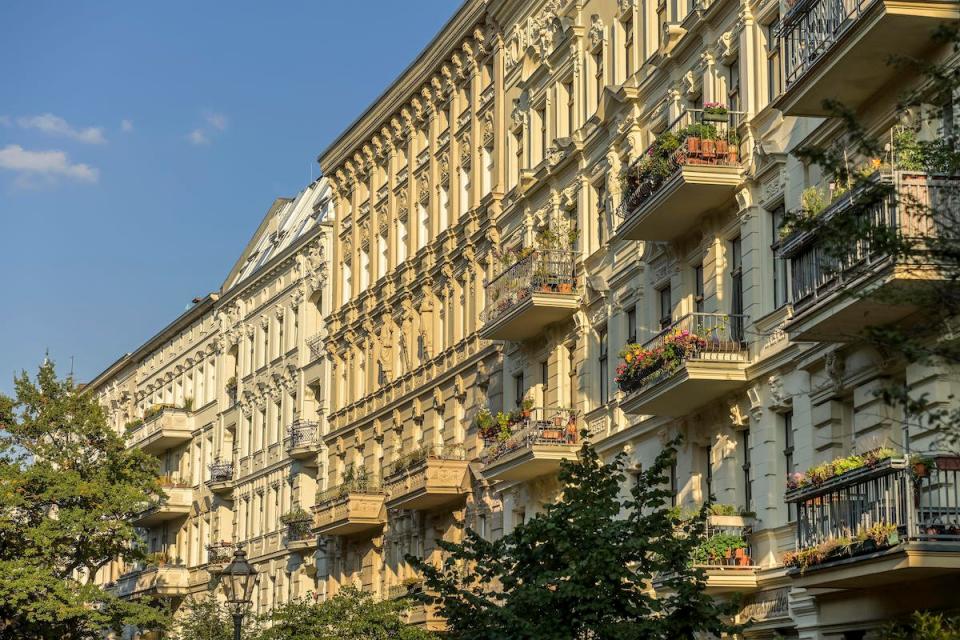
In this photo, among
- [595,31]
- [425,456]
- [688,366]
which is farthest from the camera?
[425,456]

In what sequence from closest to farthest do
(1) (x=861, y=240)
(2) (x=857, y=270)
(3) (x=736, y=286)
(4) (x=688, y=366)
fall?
(1) (x=861, y=240)
(2) (x=857, y=270)
(4) (x=688, y=366)
(3) (x=736, y=286)

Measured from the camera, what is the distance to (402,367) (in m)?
49.1

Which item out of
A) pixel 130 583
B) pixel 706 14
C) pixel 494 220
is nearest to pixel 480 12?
pixel 494 220

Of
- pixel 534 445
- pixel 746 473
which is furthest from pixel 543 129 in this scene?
pixel 746 473

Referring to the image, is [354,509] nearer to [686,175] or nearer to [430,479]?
[430,479]

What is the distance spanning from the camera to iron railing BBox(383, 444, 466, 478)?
43.5m

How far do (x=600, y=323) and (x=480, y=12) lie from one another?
1281 centimetres

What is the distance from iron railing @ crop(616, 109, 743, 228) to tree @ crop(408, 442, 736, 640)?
702cm

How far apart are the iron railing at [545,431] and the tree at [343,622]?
15.0 feet

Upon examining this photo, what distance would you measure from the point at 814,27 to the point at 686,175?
498 cm

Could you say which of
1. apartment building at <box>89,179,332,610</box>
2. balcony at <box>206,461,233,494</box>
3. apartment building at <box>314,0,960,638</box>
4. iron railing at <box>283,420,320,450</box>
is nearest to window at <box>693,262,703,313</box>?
apartment building at <box>314,0,960,638</box>

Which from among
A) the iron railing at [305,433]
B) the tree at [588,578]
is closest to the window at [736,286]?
the tree at [588,578]

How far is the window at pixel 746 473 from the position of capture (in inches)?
1083

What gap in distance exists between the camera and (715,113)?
2858cm
